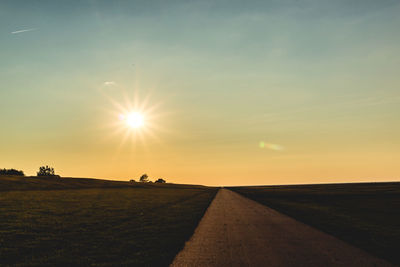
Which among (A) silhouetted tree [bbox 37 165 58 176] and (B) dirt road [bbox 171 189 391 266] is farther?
(A) silhouetted tree [bbox 37 165 58 176]

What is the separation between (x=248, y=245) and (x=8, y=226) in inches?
562

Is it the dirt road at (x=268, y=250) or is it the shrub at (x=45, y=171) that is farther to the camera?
the shrub at (x=45, y=171)

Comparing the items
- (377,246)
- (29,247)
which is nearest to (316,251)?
(377,246)

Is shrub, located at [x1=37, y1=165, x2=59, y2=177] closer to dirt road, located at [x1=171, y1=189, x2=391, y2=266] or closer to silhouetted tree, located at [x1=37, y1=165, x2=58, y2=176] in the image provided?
silhouetted tree, located at [x1=37, y1=165, x2=58, y2=176]

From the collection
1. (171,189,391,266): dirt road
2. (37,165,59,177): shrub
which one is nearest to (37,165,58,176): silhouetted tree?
(37,165,59,177): shrub

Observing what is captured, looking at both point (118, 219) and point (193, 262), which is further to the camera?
point (118, 219)

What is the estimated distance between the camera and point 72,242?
514 inches

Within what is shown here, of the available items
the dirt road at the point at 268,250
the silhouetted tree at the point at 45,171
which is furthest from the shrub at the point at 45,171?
the dirt road at the point at 268,250

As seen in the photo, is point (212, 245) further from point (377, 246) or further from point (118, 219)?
point (118, 219)

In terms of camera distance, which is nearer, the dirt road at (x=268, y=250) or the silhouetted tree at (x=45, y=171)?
the dirt road at (x=268, y=250)

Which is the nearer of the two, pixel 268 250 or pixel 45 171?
pixel 268 250

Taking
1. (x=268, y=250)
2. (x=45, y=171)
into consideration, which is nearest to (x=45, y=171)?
(x=45, y=171)

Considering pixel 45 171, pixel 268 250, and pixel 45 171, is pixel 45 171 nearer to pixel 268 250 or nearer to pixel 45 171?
pixel 45 171

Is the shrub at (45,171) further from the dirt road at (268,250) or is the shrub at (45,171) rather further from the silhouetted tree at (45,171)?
the dirt road at (268,250)
